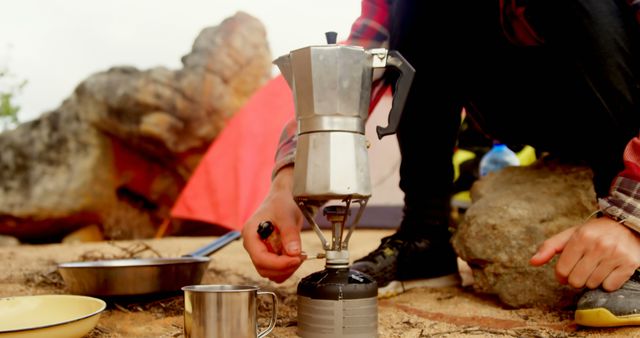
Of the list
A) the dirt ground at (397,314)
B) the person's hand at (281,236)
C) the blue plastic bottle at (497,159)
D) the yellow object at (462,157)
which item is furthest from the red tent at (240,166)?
the person's hand at (281,236)

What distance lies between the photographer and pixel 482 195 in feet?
5.58

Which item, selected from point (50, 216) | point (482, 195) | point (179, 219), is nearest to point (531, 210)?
point (482, 195)

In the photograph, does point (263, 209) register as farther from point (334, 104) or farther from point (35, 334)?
point (35, 334)

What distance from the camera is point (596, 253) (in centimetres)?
109

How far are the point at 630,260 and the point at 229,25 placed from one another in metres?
4.31

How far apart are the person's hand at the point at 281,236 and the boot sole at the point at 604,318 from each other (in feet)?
1.89

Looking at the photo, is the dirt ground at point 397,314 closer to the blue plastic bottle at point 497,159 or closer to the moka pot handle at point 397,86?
the moka pot handle at point 397,86

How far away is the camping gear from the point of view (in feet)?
3.19

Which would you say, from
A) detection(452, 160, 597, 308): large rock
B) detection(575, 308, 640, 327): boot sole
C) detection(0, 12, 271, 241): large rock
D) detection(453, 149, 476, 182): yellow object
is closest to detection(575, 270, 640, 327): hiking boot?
detection(575, 308, 640, 327): boot sole

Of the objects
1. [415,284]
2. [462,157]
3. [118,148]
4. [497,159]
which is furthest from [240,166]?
[415,284]

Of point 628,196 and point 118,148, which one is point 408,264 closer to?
point 628,196

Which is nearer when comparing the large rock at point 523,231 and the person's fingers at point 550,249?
the person's fingers at point 550,249

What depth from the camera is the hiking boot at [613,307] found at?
1.10 meters

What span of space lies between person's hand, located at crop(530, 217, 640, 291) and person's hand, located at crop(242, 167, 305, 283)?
0.46 metres
